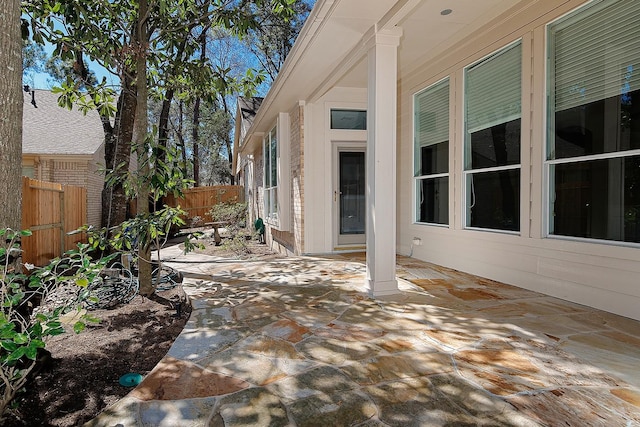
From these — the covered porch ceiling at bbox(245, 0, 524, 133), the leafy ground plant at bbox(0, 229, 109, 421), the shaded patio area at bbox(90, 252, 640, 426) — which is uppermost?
the covered porch ceiling at bbox(245, 0, 524, 133)

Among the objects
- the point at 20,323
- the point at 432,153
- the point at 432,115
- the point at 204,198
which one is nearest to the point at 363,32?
the point at 432,115

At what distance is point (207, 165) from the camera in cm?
2652

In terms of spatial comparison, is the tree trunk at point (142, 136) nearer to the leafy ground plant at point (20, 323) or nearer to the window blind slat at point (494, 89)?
the leafy ground plant at point (20, 323)

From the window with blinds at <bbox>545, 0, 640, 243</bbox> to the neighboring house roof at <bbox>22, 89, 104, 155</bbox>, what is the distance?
12.4m

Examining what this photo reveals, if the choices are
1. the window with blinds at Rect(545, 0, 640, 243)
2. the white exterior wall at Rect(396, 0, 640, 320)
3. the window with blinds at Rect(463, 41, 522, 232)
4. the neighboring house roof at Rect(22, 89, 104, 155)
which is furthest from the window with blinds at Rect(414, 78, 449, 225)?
the neighboring house roof at Rect(22, 89, 104, 155)

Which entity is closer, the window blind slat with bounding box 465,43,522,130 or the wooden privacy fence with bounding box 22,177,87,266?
the window blind slat with bounding box 465,43,522,130

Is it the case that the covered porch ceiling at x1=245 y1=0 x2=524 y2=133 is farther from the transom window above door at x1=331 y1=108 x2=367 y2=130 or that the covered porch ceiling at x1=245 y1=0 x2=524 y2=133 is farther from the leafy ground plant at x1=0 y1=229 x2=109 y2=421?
the leafy ground plant at x1=0 y1=229 x2=109 y2=421

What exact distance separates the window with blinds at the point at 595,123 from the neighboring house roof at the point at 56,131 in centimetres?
1236

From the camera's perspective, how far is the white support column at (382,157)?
358 centimetres

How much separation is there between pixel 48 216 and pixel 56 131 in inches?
283

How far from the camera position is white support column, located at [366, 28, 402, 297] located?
11.8 ft

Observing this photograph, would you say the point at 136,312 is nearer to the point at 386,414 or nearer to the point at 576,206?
the point at 386,414

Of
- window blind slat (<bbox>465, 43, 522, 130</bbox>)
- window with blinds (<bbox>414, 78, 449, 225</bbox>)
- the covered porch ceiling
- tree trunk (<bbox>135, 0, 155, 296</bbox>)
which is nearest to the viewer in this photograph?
the covered porch ceiling

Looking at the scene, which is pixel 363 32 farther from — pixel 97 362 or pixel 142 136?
pixel 97 362
